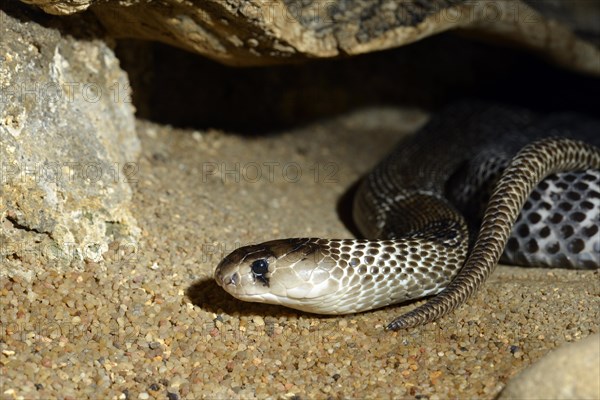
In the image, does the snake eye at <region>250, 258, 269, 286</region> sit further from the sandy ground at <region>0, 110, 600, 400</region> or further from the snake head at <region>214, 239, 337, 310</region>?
the sandy ground at <region>0, 110, 600, 400</region>

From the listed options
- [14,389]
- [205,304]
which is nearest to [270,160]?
[205,304]

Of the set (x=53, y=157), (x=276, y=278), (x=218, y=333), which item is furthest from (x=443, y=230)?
(x=53, y=157)

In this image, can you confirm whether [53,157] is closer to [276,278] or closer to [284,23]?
[276,278]

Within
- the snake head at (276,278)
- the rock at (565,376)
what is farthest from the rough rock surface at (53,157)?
the rock at (565,376)

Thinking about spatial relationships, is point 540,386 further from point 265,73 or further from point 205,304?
point 265,73

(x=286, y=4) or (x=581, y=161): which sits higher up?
(x=286, y=4)

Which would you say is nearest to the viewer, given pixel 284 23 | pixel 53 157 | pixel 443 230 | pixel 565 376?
pixel 565 376

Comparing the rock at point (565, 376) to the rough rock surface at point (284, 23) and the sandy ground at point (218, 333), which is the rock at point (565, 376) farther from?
the rough rock surface at point (284, 23)
